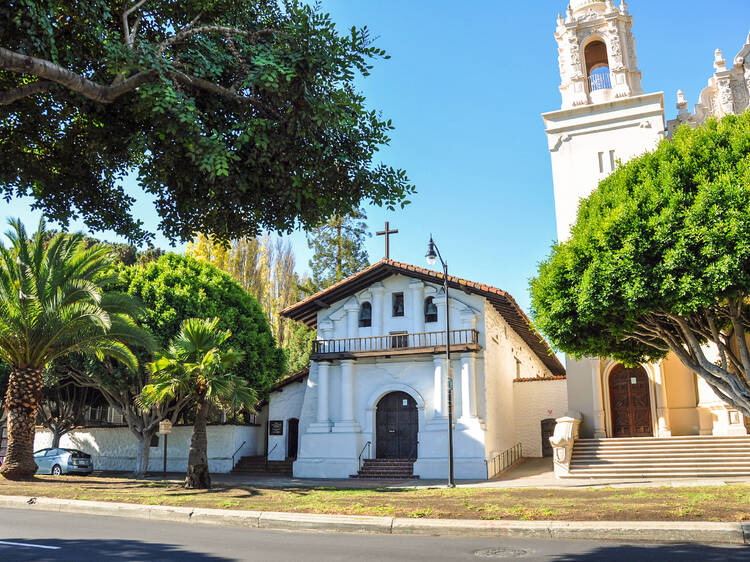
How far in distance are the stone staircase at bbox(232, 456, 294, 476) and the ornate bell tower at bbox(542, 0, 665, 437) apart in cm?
1371

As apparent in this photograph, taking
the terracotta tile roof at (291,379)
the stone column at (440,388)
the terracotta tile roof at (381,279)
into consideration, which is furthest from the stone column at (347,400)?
the stone column at (440,388)

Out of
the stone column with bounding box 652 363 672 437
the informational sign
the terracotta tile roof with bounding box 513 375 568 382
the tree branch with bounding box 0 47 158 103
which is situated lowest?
the informational sign

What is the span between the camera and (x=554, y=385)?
32.7 meters

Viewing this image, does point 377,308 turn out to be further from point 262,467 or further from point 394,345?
point 262,467

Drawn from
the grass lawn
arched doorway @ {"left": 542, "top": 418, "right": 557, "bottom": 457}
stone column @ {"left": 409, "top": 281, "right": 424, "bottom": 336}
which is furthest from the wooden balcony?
the grass lawn

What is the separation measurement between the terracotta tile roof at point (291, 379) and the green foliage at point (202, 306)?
41 cm

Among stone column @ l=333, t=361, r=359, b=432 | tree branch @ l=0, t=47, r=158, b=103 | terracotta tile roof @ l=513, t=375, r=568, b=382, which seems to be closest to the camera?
tree branch @ l=0, t=47, r=158, b=103

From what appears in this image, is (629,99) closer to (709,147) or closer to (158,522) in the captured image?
(709,147)

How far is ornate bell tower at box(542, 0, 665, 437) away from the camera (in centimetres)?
2703

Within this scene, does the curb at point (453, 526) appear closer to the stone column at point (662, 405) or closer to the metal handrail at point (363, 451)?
the metal handrail at point (363, 451)

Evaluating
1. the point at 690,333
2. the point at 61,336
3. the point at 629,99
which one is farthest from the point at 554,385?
the point at 61,336

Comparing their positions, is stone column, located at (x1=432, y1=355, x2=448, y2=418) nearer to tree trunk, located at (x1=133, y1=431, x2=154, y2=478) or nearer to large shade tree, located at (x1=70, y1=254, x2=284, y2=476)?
large shade tree, located at (x1=70, y1=254, x2=284, y2=476)

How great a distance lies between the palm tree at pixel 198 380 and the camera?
18953mm

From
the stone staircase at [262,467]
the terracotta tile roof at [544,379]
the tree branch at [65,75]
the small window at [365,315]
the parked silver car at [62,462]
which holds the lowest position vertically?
the stone staircase at [262,467]
